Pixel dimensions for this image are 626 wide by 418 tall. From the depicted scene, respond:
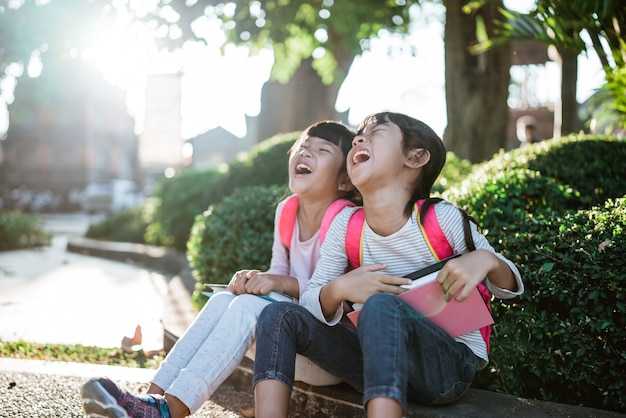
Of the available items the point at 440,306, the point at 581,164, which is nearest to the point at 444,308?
the point at 440,306

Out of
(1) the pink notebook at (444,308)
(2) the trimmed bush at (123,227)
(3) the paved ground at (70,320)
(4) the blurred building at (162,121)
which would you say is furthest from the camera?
(4) the blurred building at (162,121)

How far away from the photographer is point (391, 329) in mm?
2027

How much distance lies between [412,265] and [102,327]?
3124 mm

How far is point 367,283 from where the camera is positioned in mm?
2201

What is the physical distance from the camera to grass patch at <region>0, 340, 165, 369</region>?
12.2ft

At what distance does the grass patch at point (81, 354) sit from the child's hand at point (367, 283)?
184 cm

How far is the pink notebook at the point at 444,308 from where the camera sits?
2133mm

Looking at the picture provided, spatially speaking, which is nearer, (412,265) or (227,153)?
(412,265)

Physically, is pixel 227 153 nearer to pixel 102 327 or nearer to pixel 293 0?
pixel 293 0

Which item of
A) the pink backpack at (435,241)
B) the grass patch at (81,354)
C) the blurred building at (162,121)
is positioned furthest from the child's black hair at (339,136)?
the blurred building at (162,121)

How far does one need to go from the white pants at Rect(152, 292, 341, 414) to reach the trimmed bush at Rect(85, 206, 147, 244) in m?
9.78

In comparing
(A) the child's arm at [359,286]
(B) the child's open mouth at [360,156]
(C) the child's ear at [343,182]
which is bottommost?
(A) the child's arm at [359,286]

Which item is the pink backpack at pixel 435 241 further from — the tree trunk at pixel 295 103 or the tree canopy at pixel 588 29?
the tree trunk at pixel 295 103

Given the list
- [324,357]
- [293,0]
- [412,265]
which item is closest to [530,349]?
[412,265]
